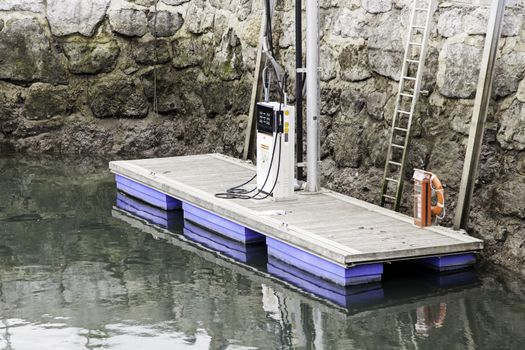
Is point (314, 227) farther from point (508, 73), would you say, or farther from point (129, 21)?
point (129, 21)

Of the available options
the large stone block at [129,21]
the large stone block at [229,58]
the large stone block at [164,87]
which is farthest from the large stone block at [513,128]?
the large stone block at [129,21]

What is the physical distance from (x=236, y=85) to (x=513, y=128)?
13.0ft

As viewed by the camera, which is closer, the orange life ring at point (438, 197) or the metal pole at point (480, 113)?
the metal pole at point (480, 113)

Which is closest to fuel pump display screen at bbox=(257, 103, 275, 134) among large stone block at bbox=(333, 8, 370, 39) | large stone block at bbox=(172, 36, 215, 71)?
large stone block at bbox=(333, 8, 370, 39)

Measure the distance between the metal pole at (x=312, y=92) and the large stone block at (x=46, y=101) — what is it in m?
3.94

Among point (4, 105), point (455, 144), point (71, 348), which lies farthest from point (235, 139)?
point (71, 348)

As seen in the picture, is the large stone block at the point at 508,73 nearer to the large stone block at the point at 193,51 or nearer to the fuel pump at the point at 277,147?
the fuel pump at the point at 277,147

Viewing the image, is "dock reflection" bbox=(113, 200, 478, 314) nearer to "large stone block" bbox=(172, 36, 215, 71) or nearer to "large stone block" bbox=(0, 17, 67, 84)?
"large stone block" bbox=(172, 36, 215, 71)

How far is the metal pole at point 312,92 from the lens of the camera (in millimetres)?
8602

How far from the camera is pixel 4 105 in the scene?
1181cm

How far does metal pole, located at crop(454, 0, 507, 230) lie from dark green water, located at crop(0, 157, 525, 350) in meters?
0.48

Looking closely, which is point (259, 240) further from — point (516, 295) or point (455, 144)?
point (516, 295)

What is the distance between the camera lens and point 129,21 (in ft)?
38.5

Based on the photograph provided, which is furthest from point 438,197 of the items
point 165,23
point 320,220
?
point 165,23
